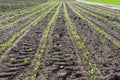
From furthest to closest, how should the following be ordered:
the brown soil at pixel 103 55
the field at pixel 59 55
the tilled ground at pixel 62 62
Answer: the brown soil at pixel 103 55
the field at pixel 59 55
the tilled ground at pixel 62 62

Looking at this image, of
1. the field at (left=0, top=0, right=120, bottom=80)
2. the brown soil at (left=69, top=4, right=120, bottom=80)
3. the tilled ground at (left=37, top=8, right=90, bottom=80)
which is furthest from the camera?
the brown soil at (left=69, top=4, right=120, bottom=80)

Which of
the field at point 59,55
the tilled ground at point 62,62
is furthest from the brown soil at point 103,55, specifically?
the tilled ground at point 62,62

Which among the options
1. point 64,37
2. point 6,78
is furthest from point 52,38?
point 6,78

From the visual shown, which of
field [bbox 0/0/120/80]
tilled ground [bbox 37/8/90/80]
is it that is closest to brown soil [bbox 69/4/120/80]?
field [bbox 0/0/120/80]

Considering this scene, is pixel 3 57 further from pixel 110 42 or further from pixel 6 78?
pixel 110 42

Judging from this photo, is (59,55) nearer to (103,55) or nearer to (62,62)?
(62,62)

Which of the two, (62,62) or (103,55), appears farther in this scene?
(103,55)

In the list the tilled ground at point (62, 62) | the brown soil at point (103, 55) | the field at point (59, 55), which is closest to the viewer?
the tilled ground at point (62, 62)

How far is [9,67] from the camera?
9.87 meters

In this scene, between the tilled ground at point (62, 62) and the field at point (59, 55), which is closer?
the tilled ground at point (62, 62)

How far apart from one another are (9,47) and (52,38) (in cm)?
312


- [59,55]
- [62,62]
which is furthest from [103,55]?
[62,62]

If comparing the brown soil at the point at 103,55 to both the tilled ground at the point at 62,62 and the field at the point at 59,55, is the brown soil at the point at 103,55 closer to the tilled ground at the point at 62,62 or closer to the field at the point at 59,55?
the field at the point at 59,55

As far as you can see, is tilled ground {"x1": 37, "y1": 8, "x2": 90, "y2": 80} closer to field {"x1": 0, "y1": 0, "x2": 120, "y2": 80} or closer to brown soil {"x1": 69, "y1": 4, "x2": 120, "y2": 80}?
field {"x1": 0, "y1": 0, "x2": 120, "y2": 80}
